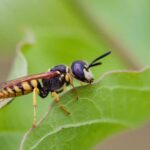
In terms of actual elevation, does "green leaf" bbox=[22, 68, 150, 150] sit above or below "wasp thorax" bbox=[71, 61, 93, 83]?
below

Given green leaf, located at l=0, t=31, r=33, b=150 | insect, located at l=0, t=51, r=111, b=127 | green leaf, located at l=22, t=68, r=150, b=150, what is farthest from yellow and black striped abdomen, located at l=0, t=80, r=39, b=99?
green leaf, located at l=22, t=68, r=150, b=150

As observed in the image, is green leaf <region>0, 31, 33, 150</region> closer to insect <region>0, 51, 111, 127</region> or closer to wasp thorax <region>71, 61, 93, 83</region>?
insect <region>0, 51, 111, 127</region>

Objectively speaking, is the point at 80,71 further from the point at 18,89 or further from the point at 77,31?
the point at 77,31

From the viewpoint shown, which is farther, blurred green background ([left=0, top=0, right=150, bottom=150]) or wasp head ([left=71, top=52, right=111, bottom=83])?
blurred green background ([left=0, top=0, right=150, bottom=150])

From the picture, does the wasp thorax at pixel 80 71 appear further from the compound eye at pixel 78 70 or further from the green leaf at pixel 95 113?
the green leaf at pixel 95 113

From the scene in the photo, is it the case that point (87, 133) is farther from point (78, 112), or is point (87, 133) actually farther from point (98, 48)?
point (98, 48)

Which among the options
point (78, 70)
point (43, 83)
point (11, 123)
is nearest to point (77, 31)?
point (43, 83)

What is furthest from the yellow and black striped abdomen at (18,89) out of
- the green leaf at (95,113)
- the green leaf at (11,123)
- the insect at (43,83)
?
the green leaf at (95,113)
